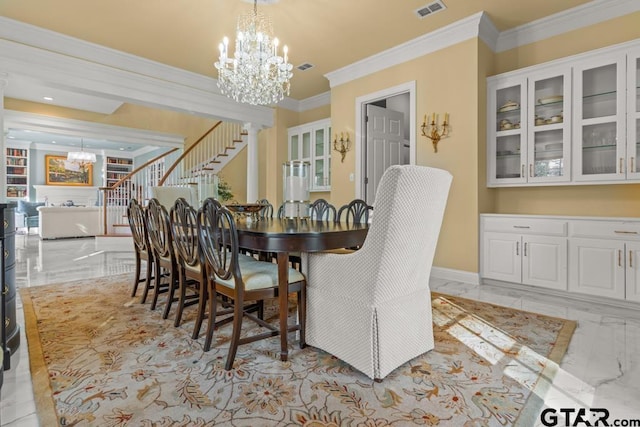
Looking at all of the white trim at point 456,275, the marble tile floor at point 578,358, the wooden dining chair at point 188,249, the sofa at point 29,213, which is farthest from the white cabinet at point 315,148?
the sofa at point 29,213

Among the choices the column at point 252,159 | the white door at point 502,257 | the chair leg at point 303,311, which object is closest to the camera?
the chair leg at point 303,311

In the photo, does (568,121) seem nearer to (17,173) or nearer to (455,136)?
(455,136)

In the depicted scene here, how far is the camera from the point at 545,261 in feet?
10.9

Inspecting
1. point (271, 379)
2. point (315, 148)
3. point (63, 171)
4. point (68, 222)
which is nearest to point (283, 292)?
point (271, 379)

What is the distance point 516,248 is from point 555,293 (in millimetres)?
532

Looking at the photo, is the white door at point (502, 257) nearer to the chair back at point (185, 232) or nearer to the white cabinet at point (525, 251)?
the white cabinet at point (525, 251)

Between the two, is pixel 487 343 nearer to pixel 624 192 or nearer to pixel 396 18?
pixel 624 192

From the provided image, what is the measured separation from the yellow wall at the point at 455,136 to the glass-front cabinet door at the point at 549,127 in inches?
21.2

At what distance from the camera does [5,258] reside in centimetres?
185

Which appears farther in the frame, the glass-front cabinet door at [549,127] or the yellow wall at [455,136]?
the yellow wall at [455,136]

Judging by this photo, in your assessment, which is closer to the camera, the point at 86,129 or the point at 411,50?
the point at 411,50

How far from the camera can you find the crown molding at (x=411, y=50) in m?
3.68

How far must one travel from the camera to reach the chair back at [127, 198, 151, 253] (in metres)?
3.00

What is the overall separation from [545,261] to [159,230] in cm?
353
